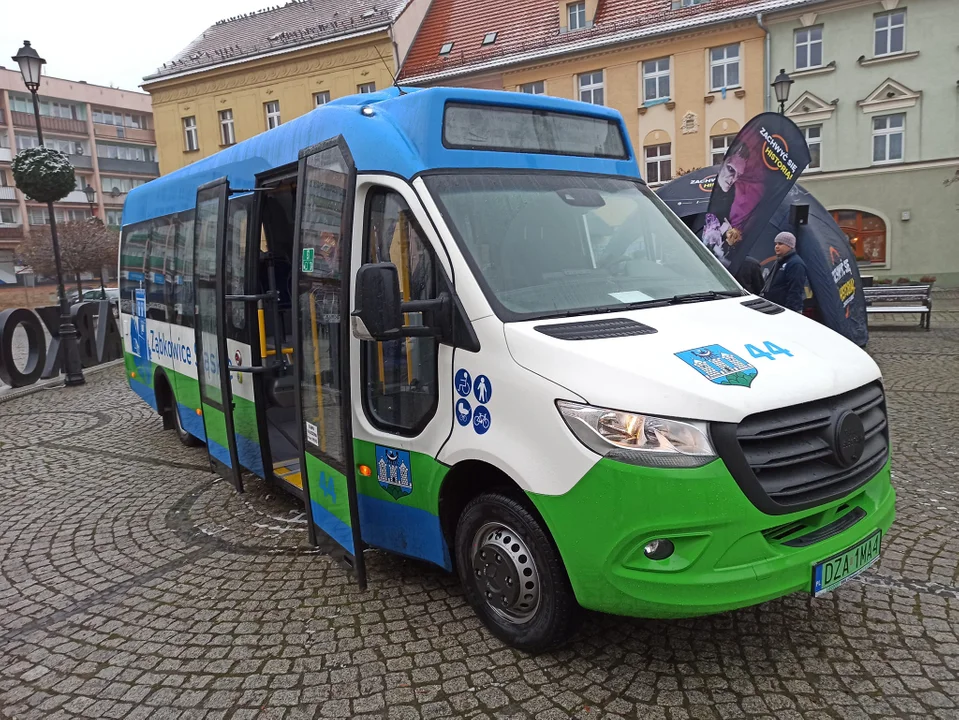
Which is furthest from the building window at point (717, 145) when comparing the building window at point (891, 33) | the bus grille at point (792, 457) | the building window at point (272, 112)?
the bus grille at point (792, 457)

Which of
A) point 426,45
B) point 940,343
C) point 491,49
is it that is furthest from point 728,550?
point 426,45

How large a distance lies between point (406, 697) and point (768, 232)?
33.3ft

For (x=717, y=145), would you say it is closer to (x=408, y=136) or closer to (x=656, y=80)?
(x=656, y=80)

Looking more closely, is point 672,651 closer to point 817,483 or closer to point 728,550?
point 728,550

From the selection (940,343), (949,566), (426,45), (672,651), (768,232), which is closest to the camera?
(672,651)

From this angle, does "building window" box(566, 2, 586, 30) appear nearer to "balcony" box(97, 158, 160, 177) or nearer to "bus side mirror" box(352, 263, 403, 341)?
"bus side mirror" box(352, 263, 403, 341)

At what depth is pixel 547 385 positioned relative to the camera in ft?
9.98

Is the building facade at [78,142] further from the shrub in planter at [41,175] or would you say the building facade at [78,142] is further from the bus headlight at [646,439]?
the bus headlight at [646,439]

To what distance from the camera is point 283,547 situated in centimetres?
503

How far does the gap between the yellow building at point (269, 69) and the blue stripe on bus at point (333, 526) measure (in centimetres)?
3076

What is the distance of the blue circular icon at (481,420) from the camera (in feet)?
10.9

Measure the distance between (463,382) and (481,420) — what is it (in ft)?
0.70

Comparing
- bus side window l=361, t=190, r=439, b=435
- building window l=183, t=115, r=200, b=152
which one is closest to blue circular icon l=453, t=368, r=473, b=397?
bus side window l=361, t=190, r=439, b=435

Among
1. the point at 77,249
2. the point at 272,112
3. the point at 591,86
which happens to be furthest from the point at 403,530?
the point at 77,249
